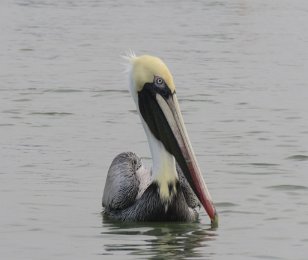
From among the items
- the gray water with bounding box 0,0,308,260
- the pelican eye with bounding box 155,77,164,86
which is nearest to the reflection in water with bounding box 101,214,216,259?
the gray water with bounding box 0,0,308,260

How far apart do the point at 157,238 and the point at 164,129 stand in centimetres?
92

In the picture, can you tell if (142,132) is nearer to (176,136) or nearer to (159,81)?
(159,81)

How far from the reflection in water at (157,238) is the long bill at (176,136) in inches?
8.7

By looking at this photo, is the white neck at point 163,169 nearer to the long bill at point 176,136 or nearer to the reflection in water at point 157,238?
the long bill at point 176,136

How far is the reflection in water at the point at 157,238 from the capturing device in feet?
24.8

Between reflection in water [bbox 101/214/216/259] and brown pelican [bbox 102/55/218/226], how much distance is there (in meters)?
0.11

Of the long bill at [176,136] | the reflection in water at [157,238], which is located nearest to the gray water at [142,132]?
the reflection in water at [157,238]

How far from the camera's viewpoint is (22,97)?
48.0ft

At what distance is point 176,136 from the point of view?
8.56 metres

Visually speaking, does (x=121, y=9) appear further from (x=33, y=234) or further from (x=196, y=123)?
(x=33, y=234)

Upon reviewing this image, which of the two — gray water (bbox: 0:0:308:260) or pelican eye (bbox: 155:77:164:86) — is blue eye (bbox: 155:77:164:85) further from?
gray water (bbox: 0:0:308:260)

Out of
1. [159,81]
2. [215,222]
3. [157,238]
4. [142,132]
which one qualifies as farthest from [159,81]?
[142,132]

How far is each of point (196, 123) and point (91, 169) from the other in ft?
9.10

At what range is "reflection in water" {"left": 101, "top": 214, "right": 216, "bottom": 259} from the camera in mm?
7562
